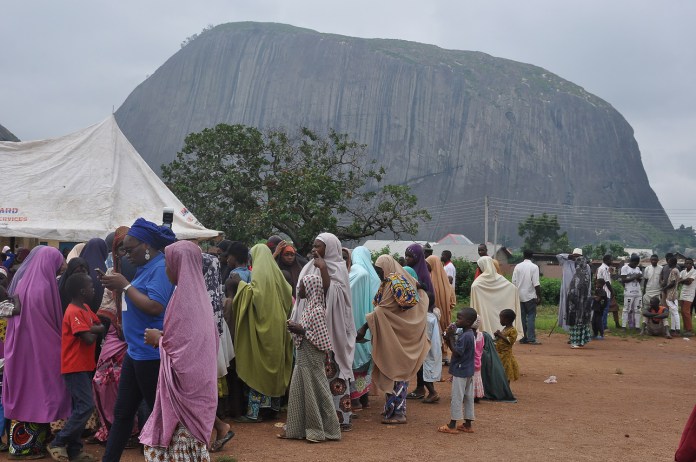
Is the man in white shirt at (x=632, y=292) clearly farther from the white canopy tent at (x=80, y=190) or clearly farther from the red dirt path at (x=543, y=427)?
the white canopy tent at (x=80, y=190)

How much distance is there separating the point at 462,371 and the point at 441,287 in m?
3.36

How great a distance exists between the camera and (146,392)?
4730mm

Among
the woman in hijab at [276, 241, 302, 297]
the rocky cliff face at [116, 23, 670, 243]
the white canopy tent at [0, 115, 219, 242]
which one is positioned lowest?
the woman in hijab at [276, 241, 302, 297]

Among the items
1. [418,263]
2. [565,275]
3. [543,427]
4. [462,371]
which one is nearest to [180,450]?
[462,371]

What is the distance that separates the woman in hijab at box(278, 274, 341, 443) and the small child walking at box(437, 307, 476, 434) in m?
1.18

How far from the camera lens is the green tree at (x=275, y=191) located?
25.4 m

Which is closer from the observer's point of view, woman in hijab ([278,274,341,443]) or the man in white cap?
woman in hijab ([278,274,341,443])

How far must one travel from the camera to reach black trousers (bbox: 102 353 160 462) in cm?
473

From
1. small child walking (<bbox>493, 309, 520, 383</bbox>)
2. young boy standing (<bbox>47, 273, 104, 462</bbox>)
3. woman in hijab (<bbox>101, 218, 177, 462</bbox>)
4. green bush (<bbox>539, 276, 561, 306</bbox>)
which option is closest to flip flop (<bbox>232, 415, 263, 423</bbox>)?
young boy standing (<bbox>47, 273, 104, 462</bbox>)

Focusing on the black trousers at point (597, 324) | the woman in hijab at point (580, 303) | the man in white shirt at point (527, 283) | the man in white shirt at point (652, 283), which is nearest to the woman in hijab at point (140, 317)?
the man in white shirt at point (527, 283)

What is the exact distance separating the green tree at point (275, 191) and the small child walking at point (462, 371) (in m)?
17.9

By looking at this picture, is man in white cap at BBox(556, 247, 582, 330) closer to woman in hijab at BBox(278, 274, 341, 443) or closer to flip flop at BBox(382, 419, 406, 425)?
flip flop at BBox(382, 419, 406, 425)

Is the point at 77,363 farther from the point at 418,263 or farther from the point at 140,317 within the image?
the point at 418,263

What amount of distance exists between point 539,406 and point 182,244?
18.7 ft
